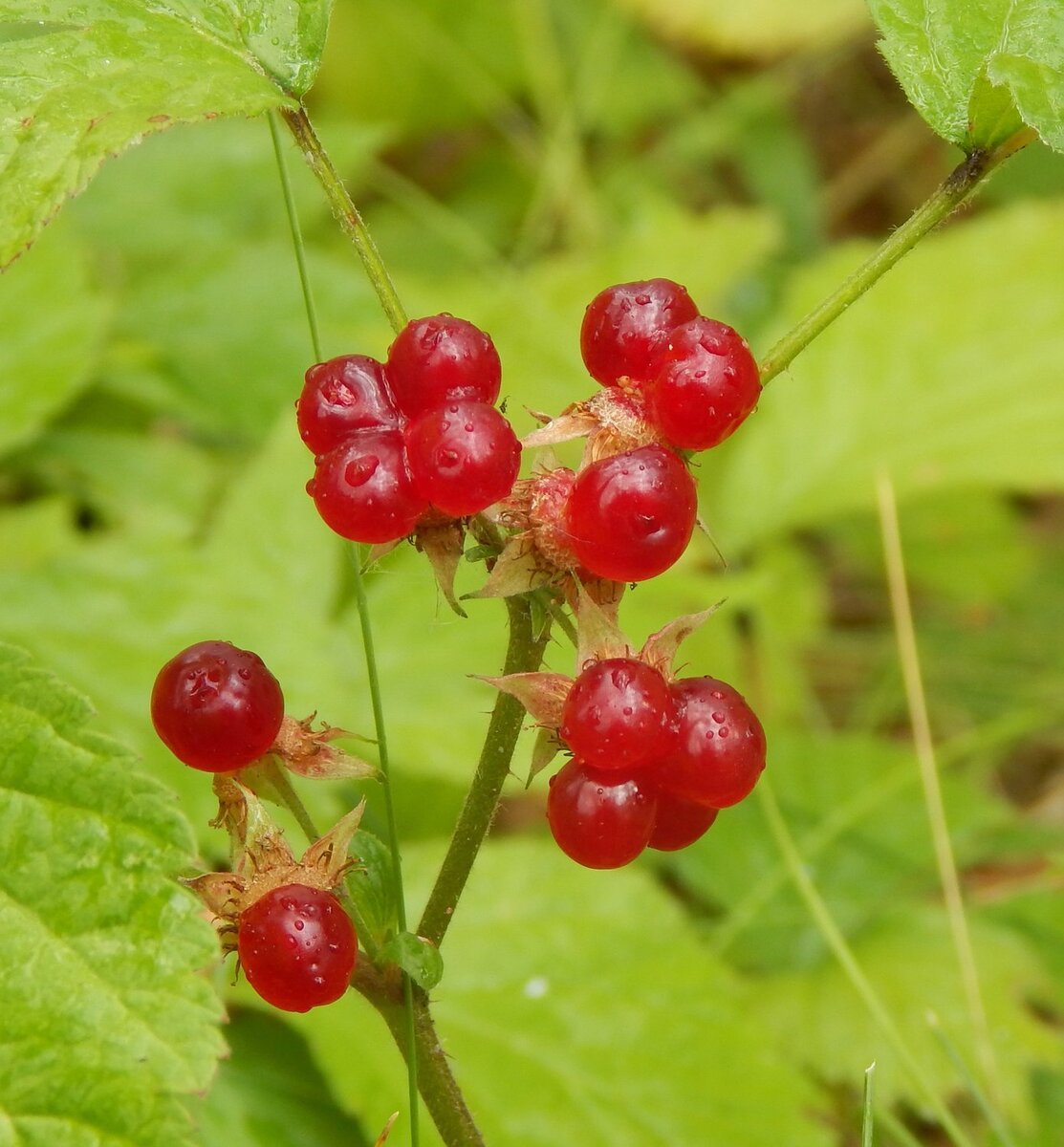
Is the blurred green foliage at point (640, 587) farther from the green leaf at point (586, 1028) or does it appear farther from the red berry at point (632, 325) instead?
the red berry at point (632, 325)

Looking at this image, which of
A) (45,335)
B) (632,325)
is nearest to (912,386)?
(45,335)

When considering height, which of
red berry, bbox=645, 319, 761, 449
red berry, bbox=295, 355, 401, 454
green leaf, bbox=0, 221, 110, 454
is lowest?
red berry, bbox=295, 355, 401, 454

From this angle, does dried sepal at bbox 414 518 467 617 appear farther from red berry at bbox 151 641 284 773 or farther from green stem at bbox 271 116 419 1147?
red berry at bbox 151 641 284 773

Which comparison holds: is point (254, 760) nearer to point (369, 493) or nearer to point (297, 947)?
point (297, 947)

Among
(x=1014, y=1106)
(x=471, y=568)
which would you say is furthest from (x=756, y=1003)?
(x=471, y=568)

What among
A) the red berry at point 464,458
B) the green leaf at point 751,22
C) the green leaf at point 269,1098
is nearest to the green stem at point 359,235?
the red berry at point 464,458

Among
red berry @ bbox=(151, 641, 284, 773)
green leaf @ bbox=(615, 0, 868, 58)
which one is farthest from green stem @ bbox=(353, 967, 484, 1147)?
green leaf @ bbox=(615, 0, 868, 58)
